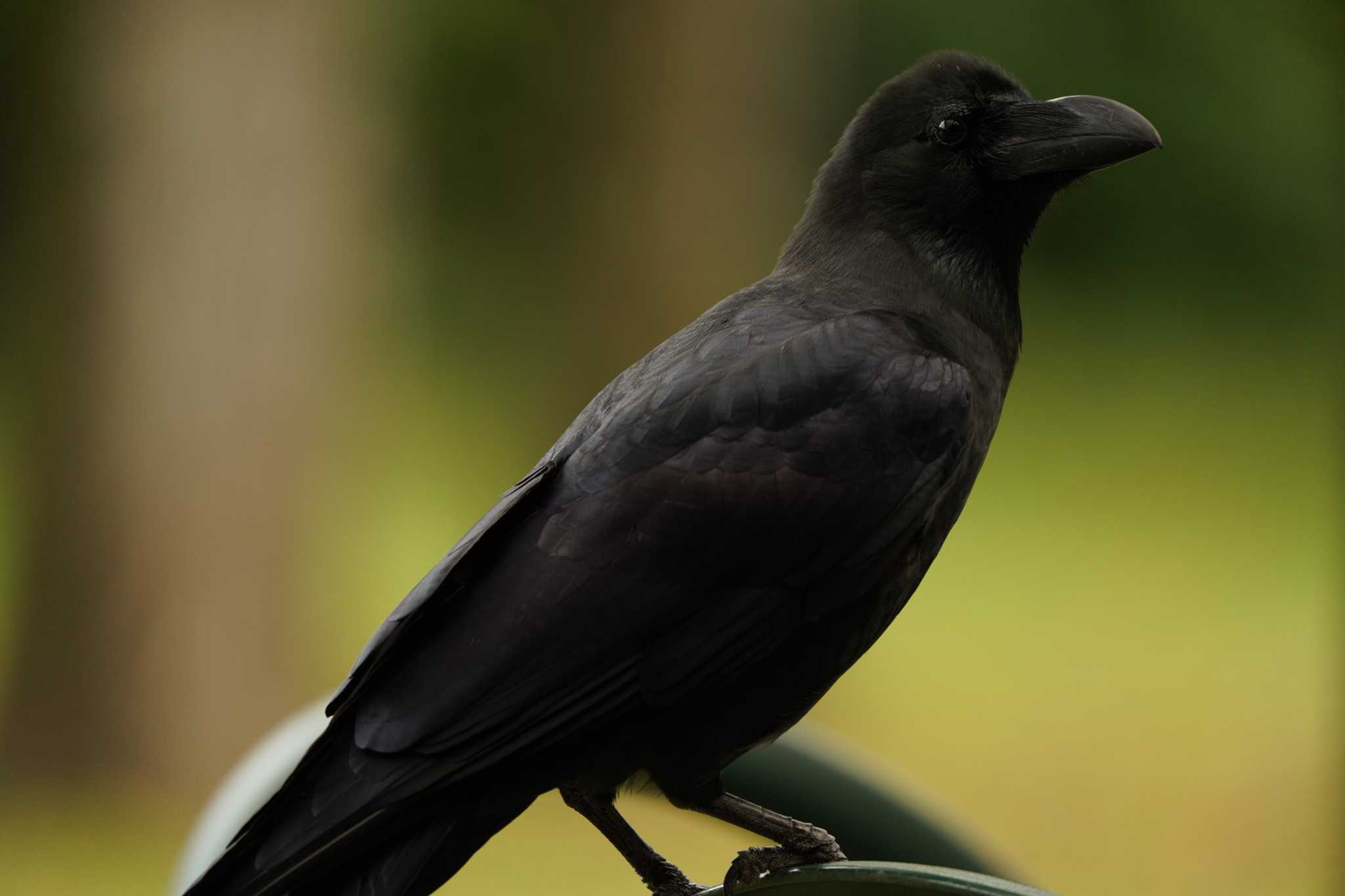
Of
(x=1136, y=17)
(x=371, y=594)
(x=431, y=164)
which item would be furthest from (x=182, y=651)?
(x=1136, y=17)

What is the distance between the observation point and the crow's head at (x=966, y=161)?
290 cm

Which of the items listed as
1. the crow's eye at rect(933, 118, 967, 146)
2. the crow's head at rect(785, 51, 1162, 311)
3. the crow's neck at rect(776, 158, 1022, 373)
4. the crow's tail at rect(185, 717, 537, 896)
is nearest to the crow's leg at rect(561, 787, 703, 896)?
the crow's tail at rect(185, 717, 537, 896)

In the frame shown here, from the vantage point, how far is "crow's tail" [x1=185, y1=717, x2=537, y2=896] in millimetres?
2191

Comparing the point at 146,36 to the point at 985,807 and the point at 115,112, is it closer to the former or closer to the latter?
the point at 115,112

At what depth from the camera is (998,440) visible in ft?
65.7

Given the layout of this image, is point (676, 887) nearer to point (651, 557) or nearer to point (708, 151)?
point (651, 557)

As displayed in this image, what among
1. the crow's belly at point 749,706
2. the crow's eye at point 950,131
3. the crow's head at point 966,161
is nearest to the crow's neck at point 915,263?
the crow's head at point 966,161

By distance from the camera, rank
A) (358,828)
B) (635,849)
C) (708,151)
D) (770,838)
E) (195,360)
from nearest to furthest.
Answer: (358,828) < (770,838) < (635,849) < (195,360) < (708,151)

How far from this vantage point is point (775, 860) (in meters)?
2.63

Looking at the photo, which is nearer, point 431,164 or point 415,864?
point 415,864

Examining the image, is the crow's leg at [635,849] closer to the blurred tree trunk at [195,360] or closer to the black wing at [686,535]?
the black wing at [686,535]

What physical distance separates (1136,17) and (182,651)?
476 inches

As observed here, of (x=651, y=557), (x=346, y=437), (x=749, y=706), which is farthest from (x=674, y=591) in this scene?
(x=346, y=437)

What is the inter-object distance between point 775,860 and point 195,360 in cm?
479
